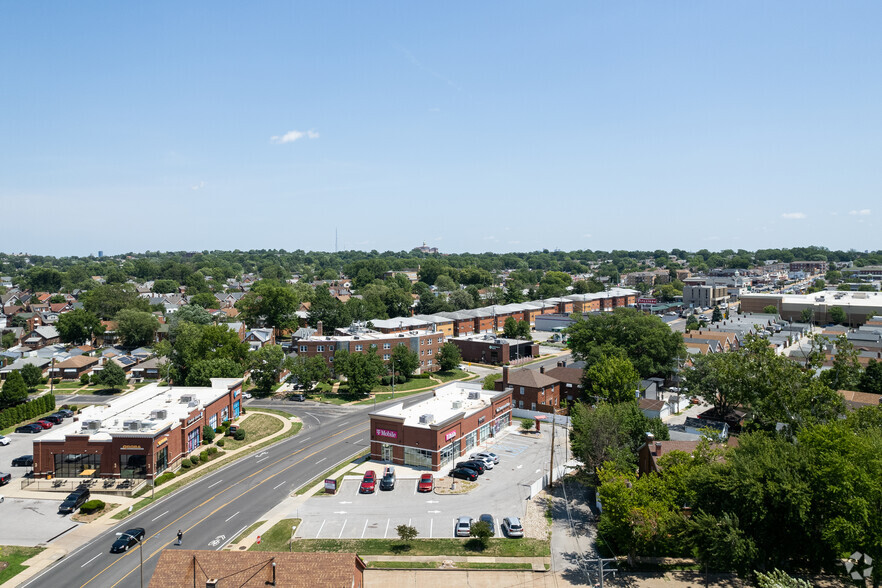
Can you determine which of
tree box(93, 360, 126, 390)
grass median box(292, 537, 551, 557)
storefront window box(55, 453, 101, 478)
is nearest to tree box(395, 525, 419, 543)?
grass median box(292, 537, 551, 557)

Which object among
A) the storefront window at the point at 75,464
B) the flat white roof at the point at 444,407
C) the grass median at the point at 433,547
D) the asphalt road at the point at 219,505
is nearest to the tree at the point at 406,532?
the grass median at the point at 433,547

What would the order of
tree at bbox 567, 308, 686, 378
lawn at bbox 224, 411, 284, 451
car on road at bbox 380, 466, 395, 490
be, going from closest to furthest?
car on road at bbox 380, 466, 395, 490
lawn at bbox 224, 411, 284, 451
tree at bbox 567, 308, 686, 378

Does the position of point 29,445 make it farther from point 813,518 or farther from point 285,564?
point 813,518

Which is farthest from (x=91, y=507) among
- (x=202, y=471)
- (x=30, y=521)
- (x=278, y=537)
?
(x=278, y=537)

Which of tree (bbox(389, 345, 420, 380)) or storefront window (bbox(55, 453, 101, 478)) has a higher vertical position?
tree (bbox(389, 345, 420, 380))

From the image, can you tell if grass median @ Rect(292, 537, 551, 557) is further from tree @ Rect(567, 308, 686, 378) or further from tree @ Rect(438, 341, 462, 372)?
tree @ Rect(438, 341, 462, 372)

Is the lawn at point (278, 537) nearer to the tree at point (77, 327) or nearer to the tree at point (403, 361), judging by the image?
the tree at point (403, 361)

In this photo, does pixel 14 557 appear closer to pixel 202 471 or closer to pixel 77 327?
pixel 202 471
